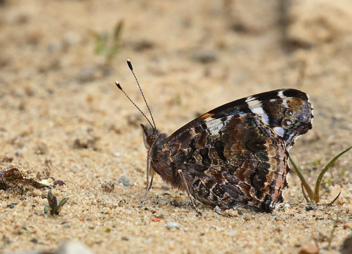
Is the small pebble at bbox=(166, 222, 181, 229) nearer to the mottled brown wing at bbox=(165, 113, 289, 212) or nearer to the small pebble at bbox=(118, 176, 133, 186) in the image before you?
the mottled brown wing at bbox=(165, 113, 289, 212)

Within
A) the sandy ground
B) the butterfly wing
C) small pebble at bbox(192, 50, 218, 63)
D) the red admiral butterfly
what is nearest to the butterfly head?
the red admiral butterfly

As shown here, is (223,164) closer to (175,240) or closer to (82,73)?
(175,240)

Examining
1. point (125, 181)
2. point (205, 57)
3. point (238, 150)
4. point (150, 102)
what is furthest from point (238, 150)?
point (205, 57)

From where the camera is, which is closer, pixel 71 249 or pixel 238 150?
pixel 71 249

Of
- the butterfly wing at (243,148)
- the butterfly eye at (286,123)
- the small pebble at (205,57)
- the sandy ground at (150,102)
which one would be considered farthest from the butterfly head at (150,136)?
the small pebble at (205,57)

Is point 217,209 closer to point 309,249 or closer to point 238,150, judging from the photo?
point 238,150

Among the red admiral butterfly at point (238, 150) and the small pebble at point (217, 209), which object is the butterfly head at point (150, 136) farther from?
the small pebble at point (217, 209)
